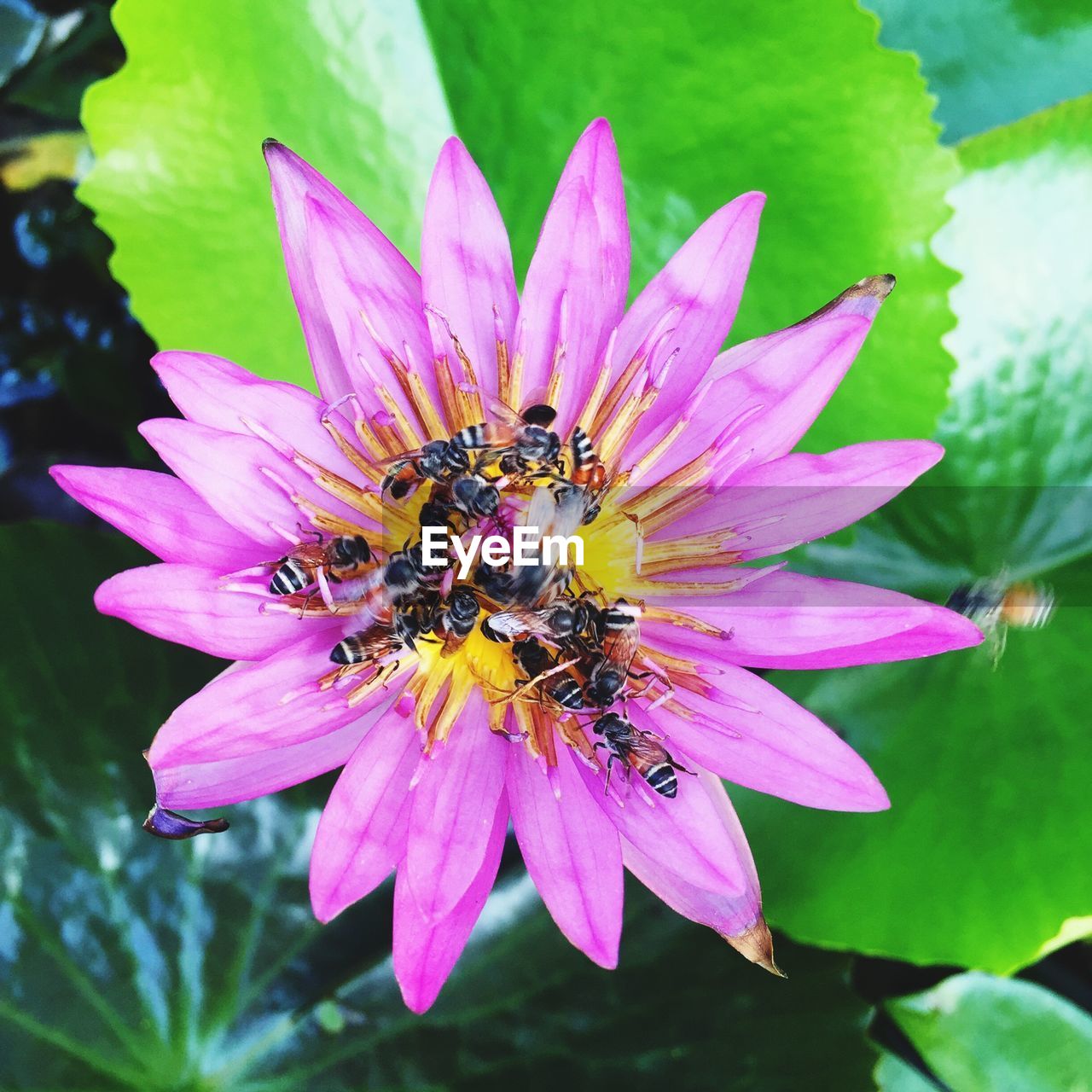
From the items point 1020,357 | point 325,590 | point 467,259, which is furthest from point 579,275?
point 1020,357

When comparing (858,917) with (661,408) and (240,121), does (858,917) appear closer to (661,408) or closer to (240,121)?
(661,408)

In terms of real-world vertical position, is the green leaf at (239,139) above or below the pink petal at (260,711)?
above

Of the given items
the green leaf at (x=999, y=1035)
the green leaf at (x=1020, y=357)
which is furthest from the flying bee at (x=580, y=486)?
the green leaf at (x=999, y=1035)

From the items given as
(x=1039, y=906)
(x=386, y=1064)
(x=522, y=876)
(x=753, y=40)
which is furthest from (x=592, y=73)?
(x=386, y=1064)

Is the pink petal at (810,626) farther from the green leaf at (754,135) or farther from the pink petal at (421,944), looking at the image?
the green leaf at (754,135)

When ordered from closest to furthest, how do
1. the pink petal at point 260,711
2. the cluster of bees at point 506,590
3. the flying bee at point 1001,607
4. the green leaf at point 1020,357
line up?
1. the pink petal at point 260,711
2. the cluster of bees at point 506,590
3. the flying bee at point 1001,607
4. the green leaf at point 1020,357

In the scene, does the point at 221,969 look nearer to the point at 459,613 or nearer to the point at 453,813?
the point at 453,813
